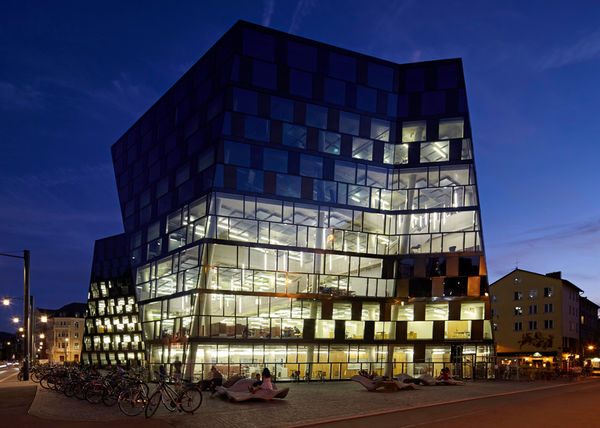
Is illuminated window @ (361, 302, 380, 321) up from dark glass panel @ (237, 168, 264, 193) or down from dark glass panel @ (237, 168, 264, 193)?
down

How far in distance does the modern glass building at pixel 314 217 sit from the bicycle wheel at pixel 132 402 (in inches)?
834

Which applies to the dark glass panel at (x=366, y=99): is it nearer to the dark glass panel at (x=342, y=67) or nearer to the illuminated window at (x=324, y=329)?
the dark glass panel at (x=342, y=67)

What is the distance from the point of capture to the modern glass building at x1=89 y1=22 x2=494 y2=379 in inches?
1622

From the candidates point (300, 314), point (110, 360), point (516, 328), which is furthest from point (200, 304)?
point (516, 328)

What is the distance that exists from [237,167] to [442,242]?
17.9 m

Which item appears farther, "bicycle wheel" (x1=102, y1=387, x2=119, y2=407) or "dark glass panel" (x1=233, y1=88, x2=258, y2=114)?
"dark glass panel" (x1=233, y1=88, x2=258, y2=114)

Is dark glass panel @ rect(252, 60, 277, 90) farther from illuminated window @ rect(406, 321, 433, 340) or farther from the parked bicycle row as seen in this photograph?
the parked bicycle row

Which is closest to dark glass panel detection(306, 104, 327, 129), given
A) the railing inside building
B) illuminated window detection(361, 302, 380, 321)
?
illuminated window detection(361, 302, 380, 321)

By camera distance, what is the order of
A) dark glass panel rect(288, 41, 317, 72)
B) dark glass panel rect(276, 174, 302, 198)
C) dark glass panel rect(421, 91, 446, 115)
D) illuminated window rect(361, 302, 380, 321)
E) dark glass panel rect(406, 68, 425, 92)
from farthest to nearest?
dark glass panel rect(406, 68, 425, 92) → dark glass panel rect(421, 91, 446, 115) → illuminated window rect(361, 302, 380, 321) → dark glass panel rect(288, 41, 317, 72) → dark glass panel rect(276, 174, 302, 198)

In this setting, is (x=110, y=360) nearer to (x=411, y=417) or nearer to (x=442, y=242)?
(x=442, y=242)

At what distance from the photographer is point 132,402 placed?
17750 mm

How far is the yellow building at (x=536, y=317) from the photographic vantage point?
8619cm

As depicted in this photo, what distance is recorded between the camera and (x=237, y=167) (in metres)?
41.4

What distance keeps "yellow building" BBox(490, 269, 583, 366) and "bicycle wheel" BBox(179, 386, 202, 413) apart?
238ft
